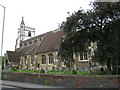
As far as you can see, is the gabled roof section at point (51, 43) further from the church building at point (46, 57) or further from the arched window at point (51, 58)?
the arched window at point (51, 58)

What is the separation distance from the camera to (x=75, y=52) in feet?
53.2

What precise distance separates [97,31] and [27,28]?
6797cm

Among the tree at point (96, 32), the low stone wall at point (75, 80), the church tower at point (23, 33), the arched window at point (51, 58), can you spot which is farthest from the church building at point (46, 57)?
the church tower at point (23, 33)

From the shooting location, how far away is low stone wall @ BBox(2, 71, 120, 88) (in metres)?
13.8

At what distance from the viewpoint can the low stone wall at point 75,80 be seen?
13.8 metres

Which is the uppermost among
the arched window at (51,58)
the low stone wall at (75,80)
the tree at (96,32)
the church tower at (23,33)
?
the church tower at (23,33)

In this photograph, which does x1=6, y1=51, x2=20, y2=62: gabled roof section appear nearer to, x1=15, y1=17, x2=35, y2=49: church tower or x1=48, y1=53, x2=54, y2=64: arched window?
x1=15, y1=17, x2=35, y2=49: church tower

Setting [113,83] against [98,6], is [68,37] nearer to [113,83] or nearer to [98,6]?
[98,6]

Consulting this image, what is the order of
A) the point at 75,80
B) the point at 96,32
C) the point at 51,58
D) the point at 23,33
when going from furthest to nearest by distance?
the point at 23,33, the point at 51,58, the point at 75,80, the point at 96,32

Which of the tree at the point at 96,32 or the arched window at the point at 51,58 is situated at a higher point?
the tree at the point at 96,32

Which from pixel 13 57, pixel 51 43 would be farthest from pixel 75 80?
pixel 13 57

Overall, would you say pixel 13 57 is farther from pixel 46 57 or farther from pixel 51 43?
pixel 51 43

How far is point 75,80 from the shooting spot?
16062 millimetres

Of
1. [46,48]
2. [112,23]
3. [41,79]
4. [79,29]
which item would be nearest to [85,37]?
[79,29]
